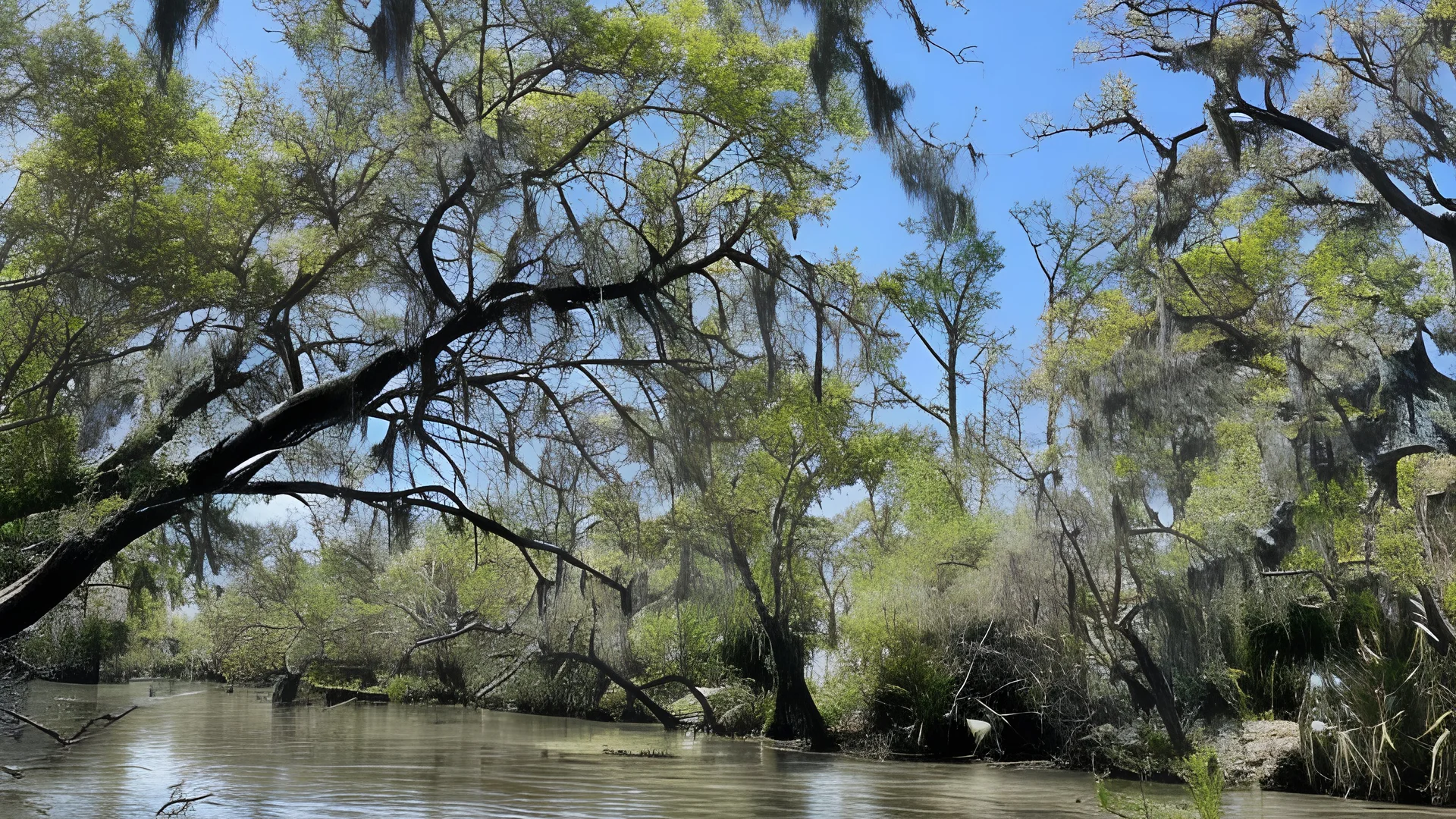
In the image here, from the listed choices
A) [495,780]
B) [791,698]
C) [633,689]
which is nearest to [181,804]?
[495,780]

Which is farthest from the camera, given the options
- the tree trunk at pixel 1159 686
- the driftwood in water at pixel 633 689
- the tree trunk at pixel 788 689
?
the tree trunk at pixel 788 689

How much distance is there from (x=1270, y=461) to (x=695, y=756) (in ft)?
36.5

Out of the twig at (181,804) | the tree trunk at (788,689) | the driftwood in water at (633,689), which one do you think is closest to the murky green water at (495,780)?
the twig at (181,804)

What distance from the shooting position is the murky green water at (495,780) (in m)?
12.3

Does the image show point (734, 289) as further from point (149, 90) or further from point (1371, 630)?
point (1371, 630)

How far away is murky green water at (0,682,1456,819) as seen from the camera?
12.3m

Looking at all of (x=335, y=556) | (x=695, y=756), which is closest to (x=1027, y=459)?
(x=695, y=756)

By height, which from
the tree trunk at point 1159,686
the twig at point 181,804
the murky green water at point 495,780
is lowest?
the murky green water at point 495,780

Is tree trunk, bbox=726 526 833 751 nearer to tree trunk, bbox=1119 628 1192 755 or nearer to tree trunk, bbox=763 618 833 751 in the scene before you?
tree trunk, bbox=763 618 833 751

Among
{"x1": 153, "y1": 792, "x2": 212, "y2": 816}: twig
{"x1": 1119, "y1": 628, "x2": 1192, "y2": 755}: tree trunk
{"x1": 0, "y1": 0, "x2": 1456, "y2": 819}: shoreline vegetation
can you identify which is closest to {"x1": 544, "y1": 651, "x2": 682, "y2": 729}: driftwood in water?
{"x1": 0, "y1": 0, "x2": 1456, "y2": 819}: shoreline vegetation

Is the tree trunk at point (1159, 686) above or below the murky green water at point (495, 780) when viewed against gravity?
above

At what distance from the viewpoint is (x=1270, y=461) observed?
20000 millimetres

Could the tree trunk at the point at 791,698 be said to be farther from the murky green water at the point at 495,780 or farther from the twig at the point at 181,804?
the twig at the point at 181,804

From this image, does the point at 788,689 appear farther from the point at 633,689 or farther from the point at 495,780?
the point at 495,780
